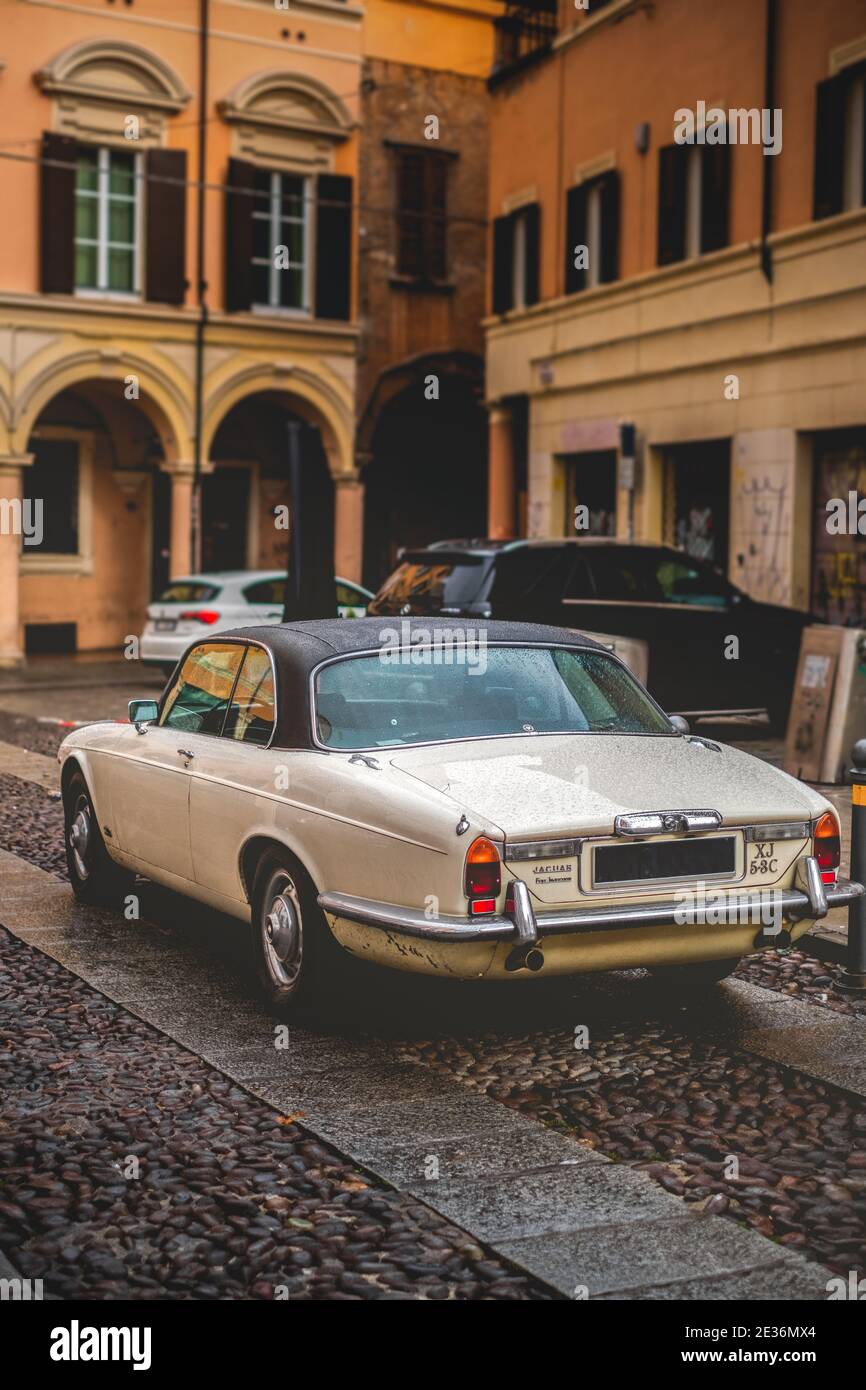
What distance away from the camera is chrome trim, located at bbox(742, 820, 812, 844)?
20.2 ft

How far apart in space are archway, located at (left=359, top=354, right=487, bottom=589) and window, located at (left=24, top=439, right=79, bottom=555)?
504 centimetres

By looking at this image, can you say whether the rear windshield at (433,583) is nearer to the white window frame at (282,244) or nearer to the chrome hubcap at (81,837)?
the chrome hubcap at (81,837)

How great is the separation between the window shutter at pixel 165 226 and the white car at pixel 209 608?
6847mm

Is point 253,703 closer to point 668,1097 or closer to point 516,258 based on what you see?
point 668,1097

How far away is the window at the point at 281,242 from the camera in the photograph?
29.0 meters

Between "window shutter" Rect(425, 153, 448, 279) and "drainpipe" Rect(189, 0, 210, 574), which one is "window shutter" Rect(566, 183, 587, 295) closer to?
"drainpipe" Rect(189, 0, 210, 574)

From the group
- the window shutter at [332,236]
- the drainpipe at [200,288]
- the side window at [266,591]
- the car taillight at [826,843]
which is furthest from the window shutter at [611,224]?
the car taillight at [826,843]

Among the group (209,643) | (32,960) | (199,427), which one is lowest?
(32,960)

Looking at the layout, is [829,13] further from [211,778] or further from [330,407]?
[211,778]

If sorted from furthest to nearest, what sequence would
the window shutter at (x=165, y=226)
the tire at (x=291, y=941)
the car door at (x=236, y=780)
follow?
1. the window shutter at (x=165, y=226)
2. the car door at (x=236, y=780)
3. the tire at (x=291, y=941)

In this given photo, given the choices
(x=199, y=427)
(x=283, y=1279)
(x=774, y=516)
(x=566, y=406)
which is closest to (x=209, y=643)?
(x=283, y=1279)

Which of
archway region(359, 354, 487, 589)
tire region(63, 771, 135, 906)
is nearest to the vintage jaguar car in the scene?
tire region(63, 771, 135, 906)

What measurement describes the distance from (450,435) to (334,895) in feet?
87.9

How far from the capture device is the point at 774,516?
20016 mm
